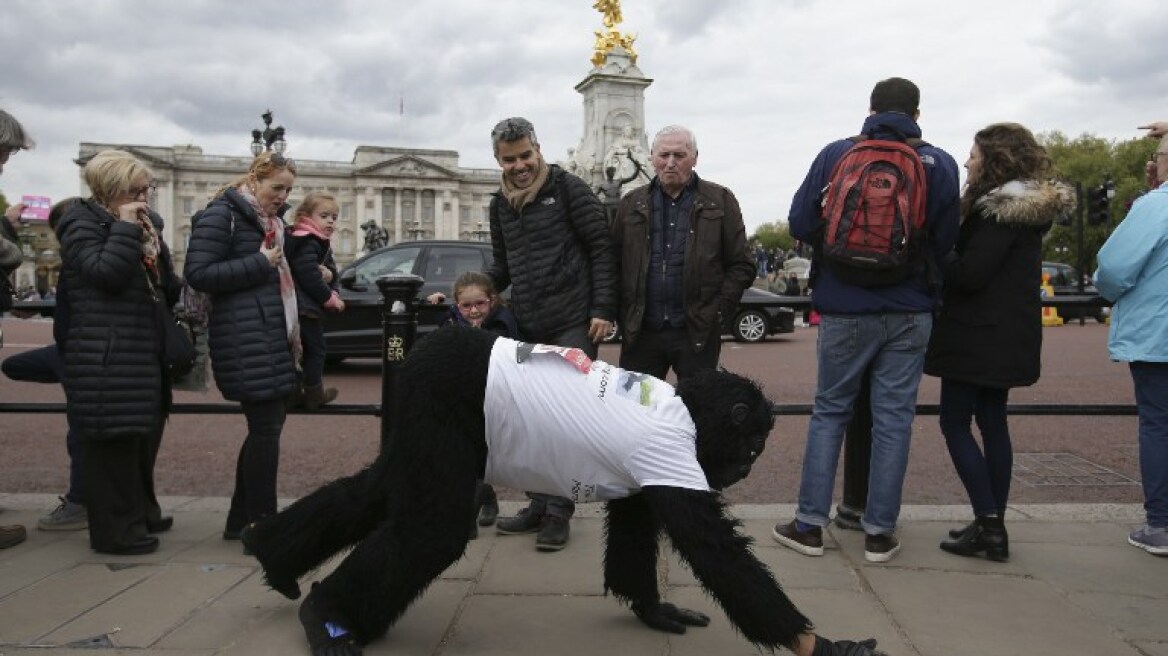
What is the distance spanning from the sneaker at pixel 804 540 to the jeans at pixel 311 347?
2.35 meters

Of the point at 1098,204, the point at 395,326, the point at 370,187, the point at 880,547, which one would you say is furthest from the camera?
the point at 370,187

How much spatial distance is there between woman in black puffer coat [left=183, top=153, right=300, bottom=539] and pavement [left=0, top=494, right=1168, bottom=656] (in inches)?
15.8

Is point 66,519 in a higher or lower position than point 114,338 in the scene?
lower

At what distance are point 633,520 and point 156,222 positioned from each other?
2713 mm

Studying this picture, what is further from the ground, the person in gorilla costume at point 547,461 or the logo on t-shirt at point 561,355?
the logo on t-shirt at point 561,355

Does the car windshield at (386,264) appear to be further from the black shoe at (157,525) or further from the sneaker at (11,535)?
the sneaker at (11,535)

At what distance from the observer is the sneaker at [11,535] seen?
164 inches

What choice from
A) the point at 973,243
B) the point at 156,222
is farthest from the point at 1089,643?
the point at 156,222

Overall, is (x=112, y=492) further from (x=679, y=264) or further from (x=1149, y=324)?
(x=1149, y=324)

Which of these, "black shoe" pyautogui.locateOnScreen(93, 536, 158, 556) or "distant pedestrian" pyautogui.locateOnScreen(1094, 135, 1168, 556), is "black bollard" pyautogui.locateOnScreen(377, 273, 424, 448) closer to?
"black shoe" pyautogui.locateOnScreen(93, 536, 158, 556)

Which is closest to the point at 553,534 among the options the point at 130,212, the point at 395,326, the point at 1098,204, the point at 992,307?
the point at 395,326

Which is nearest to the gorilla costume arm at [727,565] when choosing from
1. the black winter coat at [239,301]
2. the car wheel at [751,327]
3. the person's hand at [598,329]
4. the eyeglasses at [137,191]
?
the person's hand at [598,329]

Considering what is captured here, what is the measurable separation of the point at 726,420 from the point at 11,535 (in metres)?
3.34

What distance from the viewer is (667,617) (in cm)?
321
